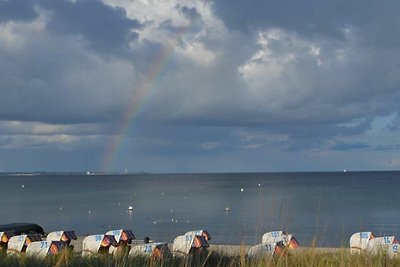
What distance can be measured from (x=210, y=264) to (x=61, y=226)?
44.4 m

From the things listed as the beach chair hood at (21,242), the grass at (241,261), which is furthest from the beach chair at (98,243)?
the grass at (241,261)

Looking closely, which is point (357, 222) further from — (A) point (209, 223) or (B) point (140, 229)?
(B) point (140, 229)

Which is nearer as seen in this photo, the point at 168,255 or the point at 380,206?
the point at 168,255

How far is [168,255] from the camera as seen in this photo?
712 cm

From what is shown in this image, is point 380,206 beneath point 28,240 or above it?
above

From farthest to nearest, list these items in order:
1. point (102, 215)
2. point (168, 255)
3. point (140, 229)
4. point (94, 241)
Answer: point (102, 215) < point (140, 229) < point (94, 241) < point (168, 255)

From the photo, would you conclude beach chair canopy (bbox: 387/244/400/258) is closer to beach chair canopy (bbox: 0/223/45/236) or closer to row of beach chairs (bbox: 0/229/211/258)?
row of beach chairs (bbox: 0/229/211/258)

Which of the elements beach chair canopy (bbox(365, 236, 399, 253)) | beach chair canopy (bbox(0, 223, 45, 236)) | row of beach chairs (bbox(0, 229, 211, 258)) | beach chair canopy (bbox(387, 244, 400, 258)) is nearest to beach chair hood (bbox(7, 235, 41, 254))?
row of beach chairs (bbox(0, 229, 211, 258))

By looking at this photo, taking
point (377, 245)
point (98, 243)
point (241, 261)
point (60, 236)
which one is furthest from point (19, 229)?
point (241, 261)

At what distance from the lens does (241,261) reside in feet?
18.8

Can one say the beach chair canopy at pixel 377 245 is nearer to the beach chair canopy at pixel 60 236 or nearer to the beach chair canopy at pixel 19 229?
the beach chair canopy at pixel 60 236

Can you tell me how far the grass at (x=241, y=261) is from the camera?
5652 millimetres

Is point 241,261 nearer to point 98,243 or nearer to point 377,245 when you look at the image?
point 377,245

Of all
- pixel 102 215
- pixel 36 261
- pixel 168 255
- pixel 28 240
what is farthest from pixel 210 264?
pixel 102 215
